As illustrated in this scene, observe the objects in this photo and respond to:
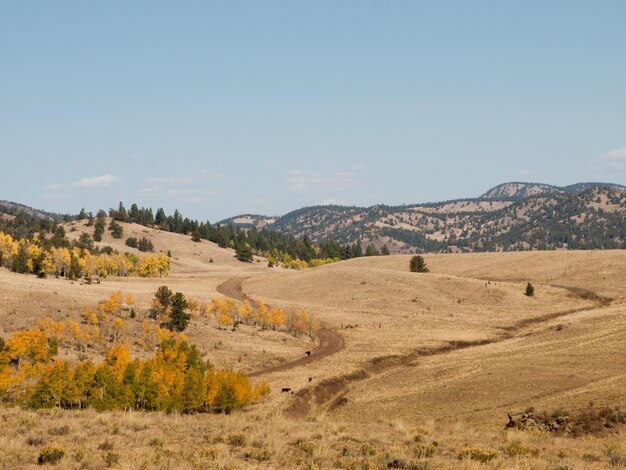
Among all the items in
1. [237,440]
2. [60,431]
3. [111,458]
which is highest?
[111,458]

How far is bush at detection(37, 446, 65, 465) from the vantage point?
17280 millimetres

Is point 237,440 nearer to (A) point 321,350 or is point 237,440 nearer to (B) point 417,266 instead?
(A) point 321,350

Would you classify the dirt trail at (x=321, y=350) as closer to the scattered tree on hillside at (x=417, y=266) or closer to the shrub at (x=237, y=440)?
the shrub at (x=237, y=440)

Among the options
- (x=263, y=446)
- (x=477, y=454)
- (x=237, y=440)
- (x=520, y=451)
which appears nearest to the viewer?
(x=477, y=454)

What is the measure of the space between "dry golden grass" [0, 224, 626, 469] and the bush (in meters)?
0.27

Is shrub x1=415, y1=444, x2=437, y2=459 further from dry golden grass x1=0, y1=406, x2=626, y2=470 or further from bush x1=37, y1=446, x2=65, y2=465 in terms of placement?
bush x1=37, y1=446, x2=65, y2=465

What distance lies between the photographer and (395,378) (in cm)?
6219

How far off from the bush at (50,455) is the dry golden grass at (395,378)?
274 mm

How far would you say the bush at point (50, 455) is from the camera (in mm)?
17280

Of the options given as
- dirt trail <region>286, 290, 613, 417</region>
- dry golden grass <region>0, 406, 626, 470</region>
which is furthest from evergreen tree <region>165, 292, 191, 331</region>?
dry golden grass <region>0, 406, 626, 470</region>

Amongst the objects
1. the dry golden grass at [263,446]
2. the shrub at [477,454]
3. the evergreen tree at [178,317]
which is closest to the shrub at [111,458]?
the dry golden grass at [263,446]

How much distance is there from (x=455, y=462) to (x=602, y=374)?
3510 cm

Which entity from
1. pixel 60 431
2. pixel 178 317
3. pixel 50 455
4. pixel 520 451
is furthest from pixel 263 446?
pixel 178 317

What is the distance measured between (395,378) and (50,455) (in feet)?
160
